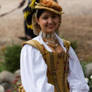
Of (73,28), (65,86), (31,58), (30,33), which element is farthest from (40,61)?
(73,28)

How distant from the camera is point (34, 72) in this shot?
74.9 inches

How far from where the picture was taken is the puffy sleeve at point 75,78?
81.2 inches

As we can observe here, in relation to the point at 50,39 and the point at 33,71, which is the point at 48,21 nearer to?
the point at 50,39

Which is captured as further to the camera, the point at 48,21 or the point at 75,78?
the point at 75,78

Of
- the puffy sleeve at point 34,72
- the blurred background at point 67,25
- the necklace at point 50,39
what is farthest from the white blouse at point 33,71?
the blurred background at point 67,25

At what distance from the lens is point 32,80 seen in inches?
74.7

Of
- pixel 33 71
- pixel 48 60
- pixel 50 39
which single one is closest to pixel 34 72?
pixel 33 71

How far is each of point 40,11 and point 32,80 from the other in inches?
17.9

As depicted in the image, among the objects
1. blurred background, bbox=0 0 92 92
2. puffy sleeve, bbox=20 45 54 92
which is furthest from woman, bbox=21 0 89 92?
blurred background, bbox=0 0 92 92

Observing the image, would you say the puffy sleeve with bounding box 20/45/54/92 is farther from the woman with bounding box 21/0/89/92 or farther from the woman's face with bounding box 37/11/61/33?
the woman's face with bounding box 37/11/61/33

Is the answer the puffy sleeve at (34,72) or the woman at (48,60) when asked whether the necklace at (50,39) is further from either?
the puffy sleeve at (34,72)

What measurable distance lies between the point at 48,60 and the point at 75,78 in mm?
257

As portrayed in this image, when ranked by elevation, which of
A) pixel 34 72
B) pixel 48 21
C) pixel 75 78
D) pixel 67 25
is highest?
pixel 48 21

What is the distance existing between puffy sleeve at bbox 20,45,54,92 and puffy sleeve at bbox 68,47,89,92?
0.68ft
